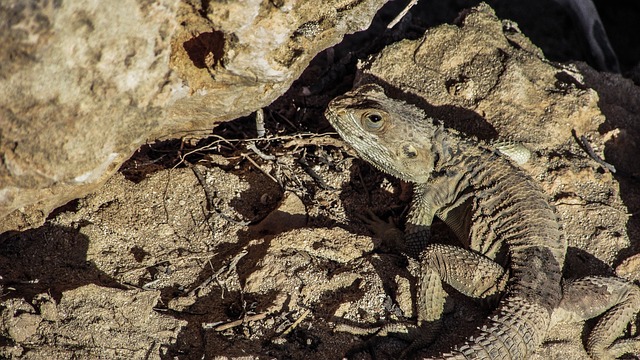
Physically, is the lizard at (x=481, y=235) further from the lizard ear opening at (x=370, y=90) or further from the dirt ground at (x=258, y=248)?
the dirt ground at (x=258, y=248)

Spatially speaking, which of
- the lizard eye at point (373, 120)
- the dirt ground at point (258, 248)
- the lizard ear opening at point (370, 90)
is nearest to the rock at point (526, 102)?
the dirt ground at point (258, 248)

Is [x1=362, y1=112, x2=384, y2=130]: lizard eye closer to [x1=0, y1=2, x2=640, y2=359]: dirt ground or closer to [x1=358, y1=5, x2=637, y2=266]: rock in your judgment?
[x1=0, y1=2, x2=640, y2=359]: dirt ground

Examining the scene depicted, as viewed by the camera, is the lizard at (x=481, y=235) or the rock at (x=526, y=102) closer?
the lizard at (x=481, y=235)

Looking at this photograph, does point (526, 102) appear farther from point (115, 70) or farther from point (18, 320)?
point (18, 320)

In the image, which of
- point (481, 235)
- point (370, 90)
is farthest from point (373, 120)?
point (481, 235)

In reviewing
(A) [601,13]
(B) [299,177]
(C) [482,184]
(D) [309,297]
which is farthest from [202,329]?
(A) [601,13]

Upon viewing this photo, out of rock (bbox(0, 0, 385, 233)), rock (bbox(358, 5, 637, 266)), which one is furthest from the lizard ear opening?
rock (bbox(0, 0, 385, 233))

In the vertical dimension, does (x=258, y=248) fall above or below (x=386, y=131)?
below
